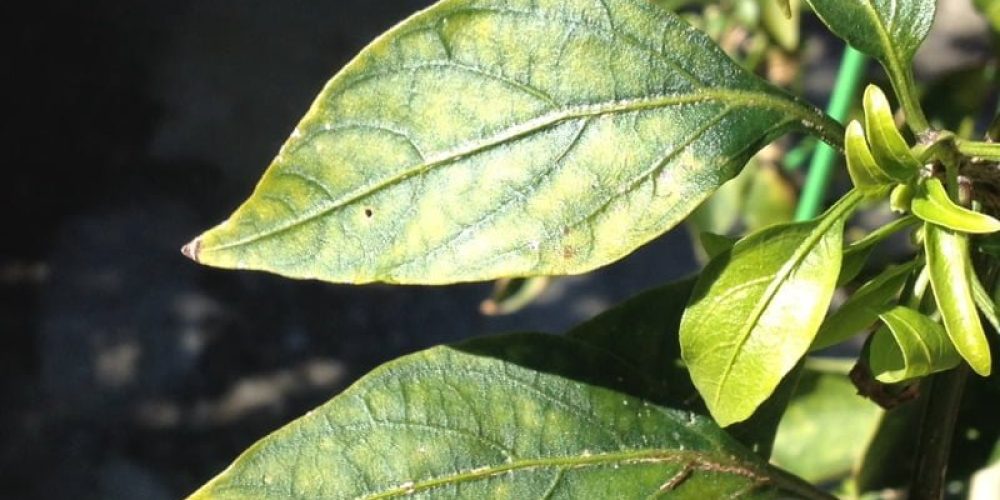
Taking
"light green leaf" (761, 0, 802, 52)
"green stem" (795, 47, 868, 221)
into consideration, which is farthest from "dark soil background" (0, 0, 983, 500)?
"green stem" (795, 47, 868, 221)

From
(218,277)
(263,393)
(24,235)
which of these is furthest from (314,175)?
(24,235)

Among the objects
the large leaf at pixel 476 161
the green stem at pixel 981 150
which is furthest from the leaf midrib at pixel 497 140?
the green stem at pixel 981 150

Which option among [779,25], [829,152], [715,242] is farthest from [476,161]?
[779,25]

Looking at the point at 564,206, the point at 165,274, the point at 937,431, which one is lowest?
the point at 937,431

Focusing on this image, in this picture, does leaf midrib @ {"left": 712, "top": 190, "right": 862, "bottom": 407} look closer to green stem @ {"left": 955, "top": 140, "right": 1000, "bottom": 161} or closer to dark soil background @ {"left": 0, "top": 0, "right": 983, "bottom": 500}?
green stem @ {"left": 955, "top": 140, "right": 1000, "bottom": 161}

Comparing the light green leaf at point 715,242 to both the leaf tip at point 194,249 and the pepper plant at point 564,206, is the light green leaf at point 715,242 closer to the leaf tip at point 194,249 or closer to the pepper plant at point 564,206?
the pepper plant at point 564,206

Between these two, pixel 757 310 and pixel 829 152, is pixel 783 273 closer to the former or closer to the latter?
pixel 757 310
